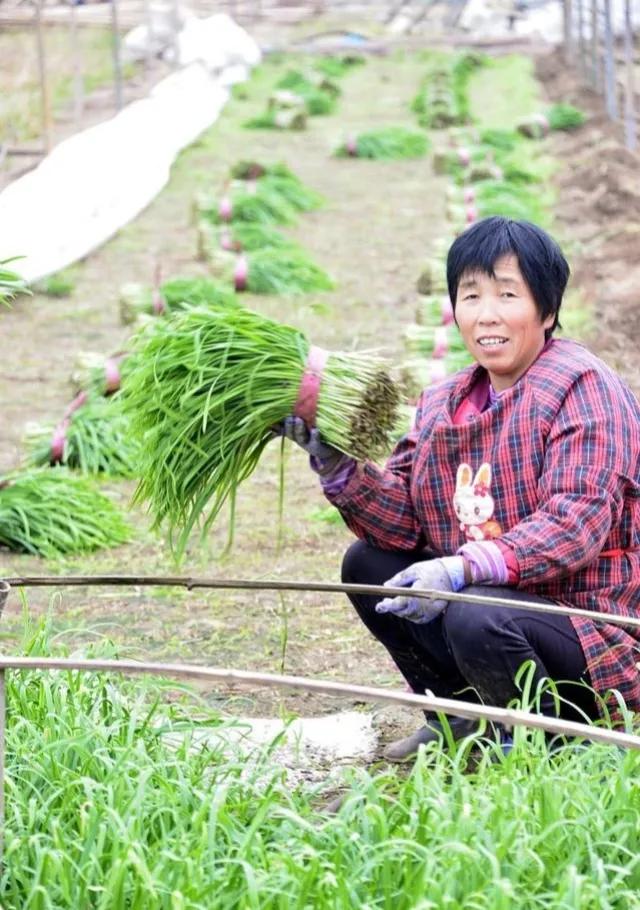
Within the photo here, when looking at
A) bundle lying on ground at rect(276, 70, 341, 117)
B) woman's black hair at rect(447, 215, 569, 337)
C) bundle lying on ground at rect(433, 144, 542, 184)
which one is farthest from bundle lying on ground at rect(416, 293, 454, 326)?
bundle lying on ground at rect(276, 70, 341, 117)

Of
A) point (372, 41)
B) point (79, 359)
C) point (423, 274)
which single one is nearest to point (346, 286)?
point (423, 274)

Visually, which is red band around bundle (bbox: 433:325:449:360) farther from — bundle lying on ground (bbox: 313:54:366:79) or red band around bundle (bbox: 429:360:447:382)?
bundle lying on ground (bbox: 313:54:366:79)

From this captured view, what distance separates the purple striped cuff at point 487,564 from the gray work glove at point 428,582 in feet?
0.08

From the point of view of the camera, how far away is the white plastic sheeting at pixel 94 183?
31.1 feet

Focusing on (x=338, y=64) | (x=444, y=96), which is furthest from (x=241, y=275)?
(x=338, y=64)

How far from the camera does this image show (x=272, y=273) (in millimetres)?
9289

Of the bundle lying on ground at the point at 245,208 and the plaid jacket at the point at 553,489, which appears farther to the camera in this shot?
the bundle lying on ground at the point at 245,208

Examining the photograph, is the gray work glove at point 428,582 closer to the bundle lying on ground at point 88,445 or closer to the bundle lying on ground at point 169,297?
the bundle lying on ground at point 88,445

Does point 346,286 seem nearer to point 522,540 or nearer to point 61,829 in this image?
point 522,540

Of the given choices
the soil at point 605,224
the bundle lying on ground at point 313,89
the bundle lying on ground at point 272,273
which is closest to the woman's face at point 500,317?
the soil at point 605,224

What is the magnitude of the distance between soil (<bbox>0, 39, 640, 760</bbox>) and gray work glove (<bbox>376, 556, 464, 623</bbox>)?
18.7 inches

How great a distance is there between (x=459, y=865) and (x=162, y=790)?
58 cm

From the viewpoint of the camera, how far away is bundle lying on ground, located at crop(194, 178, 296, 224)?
1124 centimetres

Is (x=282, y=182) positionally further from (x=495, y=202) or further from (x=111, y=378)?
(x=111, y=378)
